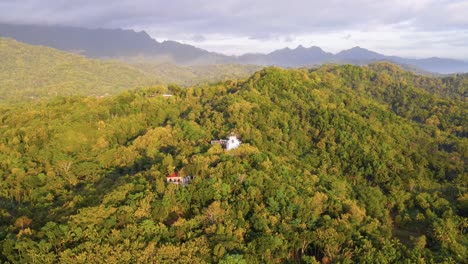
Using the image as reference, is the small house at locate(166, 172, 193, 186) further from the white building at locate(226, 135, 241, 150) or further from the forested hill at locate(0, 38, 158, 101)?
the forested hill at locate(0, 38, 158, 101)

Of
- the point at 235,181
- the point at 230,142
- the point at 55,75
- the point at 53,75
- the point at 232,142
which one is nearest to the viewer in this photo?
the point at 235,181

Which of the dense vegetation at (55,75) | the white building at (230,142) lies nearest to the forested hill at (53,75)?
the dense vegetation at (55,75)

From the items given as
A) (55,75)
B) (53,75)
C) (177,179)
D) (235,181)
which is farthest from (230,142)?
(53,75)

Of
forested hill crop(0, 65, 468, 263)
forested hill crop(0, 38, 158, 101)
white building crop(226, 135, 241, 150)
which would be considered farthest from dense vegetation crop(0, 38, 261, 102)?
white building crop(226, 135, 241, 150)

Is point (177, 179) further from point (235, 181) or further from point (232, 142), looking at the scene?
point (232, 142)

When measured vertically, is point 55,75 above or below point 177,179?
above

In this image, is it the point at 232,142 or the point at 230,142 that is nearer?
the point at 230,142

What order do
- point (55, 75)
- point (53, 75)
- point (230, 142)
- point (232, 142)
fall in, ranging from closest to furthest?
1. point (230, 142)
2. point (232, 142)
3. point (53, 75)
4. point (55, 75)
